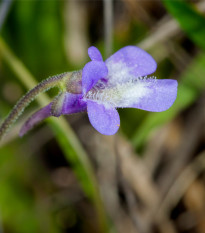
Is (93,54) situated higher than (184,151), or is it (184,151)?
(184,151)

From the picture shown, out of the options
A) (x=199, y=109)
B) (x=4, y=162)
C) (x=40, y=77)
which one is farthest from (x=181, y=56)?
(x=4, y=162)

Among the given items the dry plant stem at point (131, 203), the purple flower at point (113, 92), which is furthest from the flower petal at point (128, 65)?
the dry plant stem at point (131, 203)

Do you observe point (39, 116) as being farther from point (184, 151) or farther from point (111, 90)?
point (184, 151)

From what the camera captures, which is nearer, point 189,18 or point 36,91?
point 36,91

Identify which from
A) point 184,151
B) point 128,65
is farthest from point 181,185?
point 128,65

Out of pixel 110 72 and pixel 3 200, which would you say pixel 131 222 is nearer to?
pixel 3 200

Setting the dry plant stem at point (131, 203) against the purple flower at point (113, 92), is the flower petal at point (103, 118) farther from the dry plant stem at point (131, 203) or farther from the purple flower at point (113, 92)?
the dry plant stem at point (131, 203)
